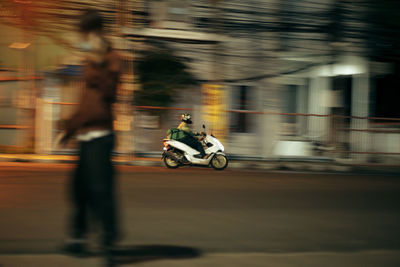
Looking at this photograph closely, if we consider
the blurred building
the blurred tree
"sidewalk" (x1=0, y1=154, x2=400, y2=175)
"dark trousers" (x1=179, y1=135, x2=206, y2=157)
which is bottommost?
"sidewalk" (x1=0, y1=154, x2=400, y2=175)

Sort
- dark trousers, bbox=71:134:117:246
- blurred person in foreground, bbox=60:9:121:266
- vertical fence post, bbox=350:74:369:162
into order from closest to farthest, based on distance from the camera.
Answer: blurred person in foreground, bbox=60:9:121:266 → dark trousers, bbox=71:134:117:246 → vertical fence post, bbox=350:74:369:162

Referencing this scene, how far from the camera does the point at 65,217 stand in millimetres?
5625

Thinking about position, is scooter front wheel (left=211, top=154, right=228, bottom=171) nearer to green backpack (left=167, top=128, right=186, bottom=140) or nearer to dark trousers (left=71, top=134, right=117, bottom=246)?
green backpack (left=167, top=128, right=186, bottom=140)

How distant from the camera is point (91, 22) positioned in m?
2.26

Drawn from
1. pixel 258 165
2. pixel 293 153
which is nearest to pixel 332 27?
pixel 258 165

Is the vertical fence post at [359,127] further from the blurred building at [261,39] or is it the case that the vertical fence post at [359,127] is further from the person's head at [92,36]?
the blurred building at [261,39]

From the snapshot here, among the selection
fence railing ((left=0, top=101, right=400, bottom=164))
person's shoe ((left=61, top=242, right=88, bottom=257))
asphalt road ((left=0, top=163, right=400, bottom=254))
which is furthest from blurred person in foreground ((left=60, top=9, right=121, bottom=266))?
fence railing ((left=0, top=101, right=400, bottom=164))

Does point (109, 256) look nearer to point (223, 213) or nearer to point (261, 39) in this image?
point (261, 39)

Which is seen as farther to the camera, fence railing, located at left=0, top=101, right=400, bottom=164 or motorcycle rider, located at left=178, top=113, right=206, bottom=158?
fence railing, located at left=0, top=101, right=400, bottom=164

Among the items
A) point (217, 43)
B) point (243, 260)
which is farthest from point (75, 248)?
point (217, 43)

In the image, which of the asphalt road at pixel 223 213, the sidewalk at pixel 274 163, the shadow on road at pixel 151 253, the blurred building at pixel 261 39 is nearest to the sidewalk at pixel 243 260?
the shadow on road at pixel 151 253

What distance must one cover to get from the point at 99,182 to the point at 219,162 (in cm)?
962

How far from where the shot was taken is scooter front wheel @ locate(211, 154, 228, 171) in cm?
1280

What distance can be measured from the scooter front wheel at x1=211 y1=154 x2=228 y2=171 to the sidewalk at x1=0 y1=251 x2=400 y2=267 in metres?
8.38
